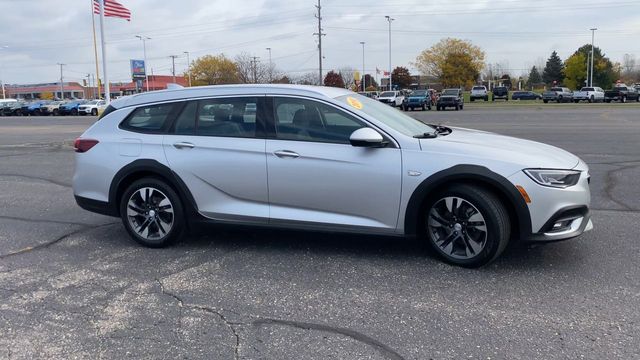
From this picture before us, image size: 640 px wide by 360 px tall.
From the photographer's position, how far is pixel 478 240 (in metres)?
4.56

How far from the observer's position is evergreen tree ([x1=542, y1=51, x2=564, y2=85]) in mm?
109500

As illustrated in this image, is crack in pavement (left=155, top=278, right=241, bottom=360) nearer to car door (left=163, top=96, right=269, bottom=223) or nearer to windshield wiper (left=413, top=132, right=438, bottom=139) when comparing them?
car door (left=163, top=96, right=269, bottom=223)

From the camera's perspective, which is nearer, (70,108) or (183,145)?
(183,145)

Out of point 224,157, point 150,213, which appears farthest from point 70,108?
point 224,157

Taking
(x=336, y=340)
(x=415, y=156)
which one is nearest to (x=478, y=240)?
(x=415, y=156)

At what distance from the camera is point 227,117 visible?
5250mm

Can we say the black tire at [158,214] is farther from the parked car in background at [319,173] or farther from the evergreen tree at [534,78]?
the evergreen tree at [534,78]

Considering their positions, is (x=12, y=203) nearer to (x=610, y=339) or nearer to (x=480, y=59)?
(x=610, y=339)

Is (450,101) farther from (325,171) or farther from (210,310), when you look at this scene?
(210,310)

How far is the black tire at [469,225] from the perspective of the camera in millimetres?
4457

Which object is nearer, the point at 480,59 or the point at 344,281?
the point at 344,281

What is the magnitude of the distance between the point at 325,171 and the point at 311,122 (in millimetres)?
504

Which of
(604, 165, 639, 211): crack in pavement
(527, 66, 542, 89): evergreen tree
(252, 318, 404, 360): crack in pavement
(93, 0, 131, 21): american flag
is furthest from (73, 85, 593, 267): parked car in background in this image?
(527, 66, 542, 89): evergreen tree

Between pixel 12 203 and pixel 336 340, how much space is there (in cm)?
636
